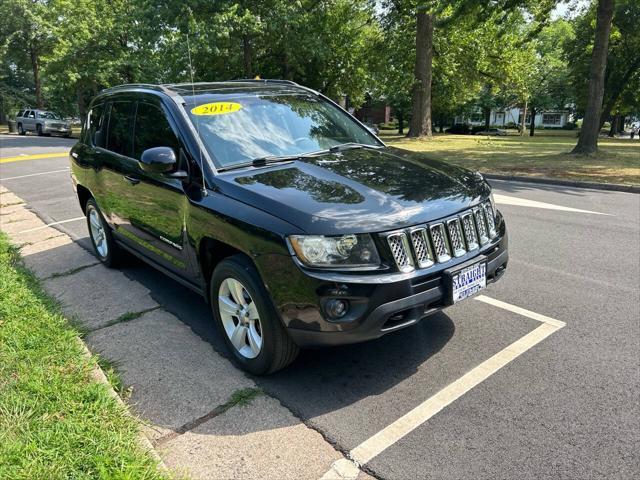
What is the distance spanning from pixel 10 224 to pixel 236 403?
6.85 m

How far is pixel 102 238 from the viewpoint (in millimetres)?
5781

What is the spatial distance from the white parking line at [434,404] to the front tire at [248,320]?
0.75 meters

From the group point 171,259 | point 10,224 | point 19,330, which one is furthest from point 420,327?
point 10,224

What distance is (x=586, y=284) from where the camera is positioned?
4.77 metres

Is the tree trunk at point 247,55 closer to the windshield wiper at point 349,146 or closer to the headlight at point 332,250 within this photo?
the windshield wiper at point 349,146

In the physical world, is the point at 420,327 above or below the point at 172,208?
below

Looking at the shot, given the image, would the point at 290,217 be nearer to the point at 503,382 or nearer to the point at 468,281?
the point at 468,281

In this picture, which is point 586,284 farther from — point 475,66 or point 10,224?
point 475,66

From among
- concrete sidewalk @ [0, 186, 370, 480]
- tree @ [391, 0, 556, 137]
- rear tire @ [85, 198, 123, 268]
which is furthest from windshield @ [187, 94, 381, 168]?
tree @ [391, 0, 556, 137]

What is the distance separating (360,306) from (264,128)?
6.15 ft

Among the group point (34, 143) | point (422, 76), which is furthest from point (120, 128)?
point (34, 143)

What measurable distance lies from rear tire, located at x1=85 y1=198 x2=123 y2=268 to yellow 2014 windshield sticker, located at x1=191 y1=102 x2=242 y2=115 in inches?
84.6

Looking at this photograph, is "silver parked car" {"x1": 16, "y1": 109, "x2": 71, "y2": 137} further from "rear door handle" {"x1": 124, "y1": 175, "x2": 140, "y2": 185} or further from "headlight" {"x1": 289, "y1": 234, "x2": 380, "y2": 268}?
"headlight" {"x1": 289, "y1": 234, "x2": 380, "y2": 268}

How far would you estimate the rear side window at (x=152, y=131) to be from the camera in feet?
12.9
